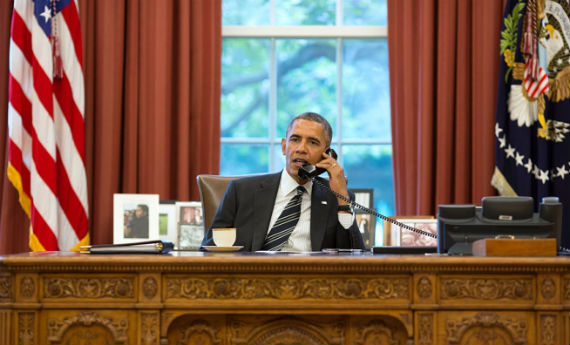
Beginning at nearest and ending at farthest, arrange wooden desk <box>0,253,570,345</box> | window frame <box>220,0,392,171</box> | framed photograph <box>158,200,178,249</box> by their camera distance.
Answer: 1. wooden desk <box>0,253,570,345</box>
2. framed photograph <box>158,200,178,249</box>
3. window frame <box>220,0,392,171</box>

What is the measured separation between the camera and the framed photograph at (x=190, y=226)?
408cm

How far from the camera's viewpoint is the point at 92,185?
4.41 meters

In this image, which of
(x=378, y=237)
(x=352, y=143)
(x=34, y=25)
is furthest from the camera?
(x=352, y=143)

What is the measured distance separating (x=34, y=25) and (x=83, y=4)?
1.34ft

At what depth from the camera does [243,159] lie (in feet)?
15.5

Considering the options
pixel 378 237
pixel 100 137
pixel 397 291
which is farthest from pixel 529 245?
pixel 100 137

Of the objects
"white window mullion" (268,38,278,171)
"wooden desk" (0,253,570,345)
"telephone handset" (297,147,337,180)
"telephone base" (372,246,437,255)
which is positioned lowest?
"wooden desk" (0,253,570,345)

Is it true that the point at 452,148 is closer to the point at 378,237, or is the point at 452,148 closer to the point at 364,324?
the point at 378,237

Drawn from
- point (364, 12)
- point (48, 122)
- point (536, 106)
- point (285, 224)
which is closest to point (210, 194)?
point (285, 224)

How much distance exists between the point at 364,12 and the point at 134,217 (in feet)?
6.50

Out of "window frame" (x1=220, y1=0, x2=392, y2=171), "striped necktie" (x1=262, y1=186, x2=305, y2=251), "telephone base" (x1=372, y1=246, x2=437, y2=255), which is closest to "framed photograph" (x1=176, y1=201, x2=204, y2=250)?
"window frame" (x1=220, y1=0, x2=392, y2=171)

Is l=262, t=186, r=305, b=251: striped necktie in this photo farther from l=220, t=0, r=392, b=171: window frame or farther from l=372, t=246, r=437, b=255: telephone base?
l=220, t=0, r=392, b=171: window frame

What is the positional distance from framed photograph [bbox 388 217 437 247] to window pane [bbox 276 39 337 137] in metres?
Result: 0.97

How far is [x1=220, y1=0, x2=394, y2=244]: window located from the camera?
4.70 m
